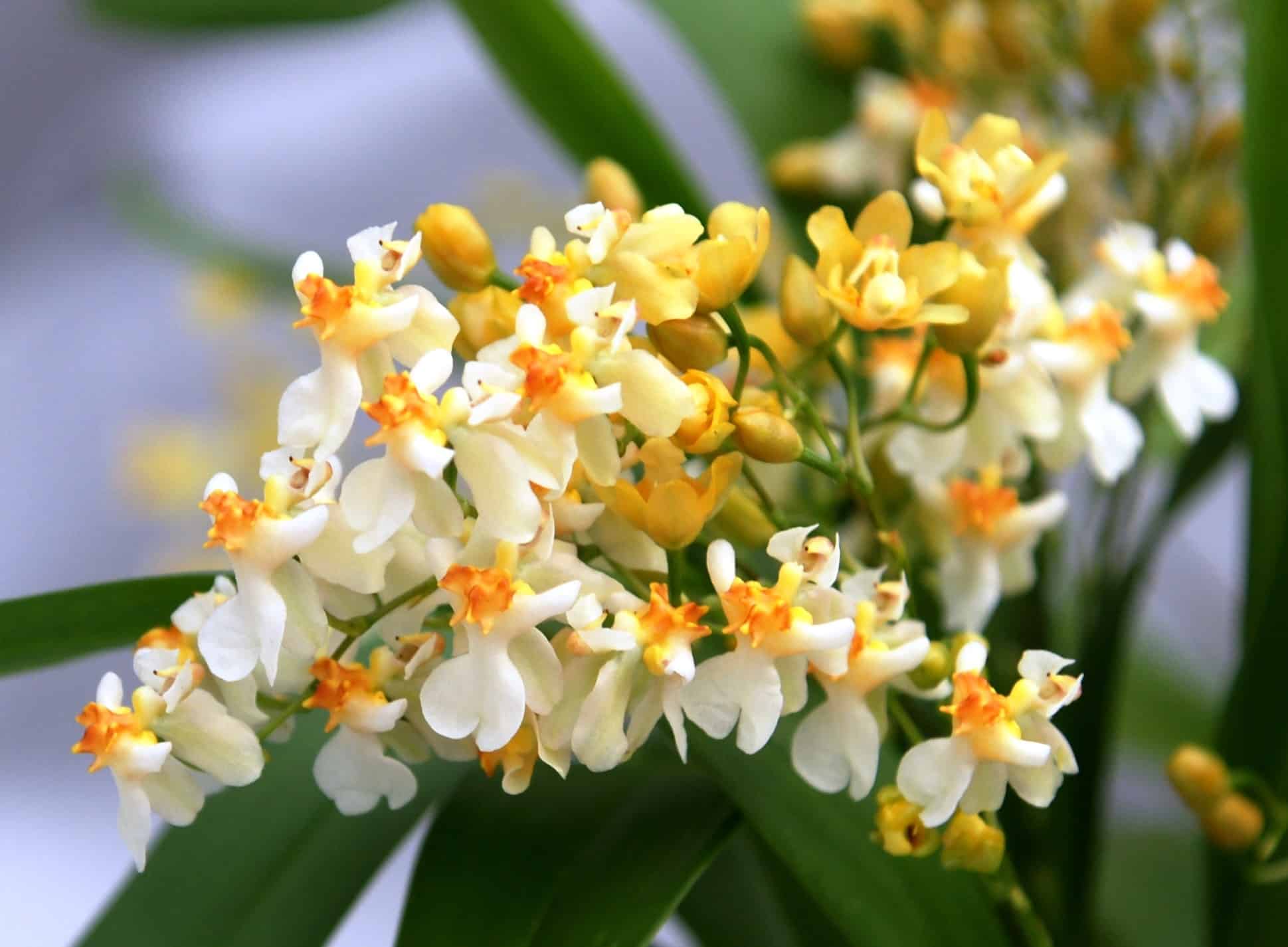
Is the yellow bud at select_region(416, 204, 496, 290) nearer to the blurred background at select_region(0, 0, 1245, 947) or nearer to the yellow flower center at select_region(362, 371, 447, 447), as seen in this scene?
the yellow flower center at select_region(362, 371, 447, 447)

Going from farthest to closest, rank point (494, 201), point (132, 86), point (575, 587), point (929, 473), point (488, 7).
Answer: point (132, 86) → point (494, 201) → point (488, 7) → point (929, 473) → point (575, 587)

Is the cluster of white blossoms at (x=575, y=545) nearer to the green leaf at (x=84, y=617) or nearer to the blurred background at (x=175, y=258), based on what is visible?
the green leaf at (x=84, y=617)

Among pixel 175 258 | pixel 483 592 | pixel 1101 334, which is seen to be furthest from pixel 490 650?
pixel 175 258

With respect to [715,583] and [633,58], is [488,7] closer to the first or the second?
[715,583]

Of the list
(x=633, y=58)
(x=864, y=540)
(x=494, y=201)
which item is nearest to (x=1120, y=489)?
(x=864, y=540)

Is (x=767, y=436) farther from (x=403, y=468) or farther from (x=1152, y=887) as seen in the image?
(x=1152, y=887)
